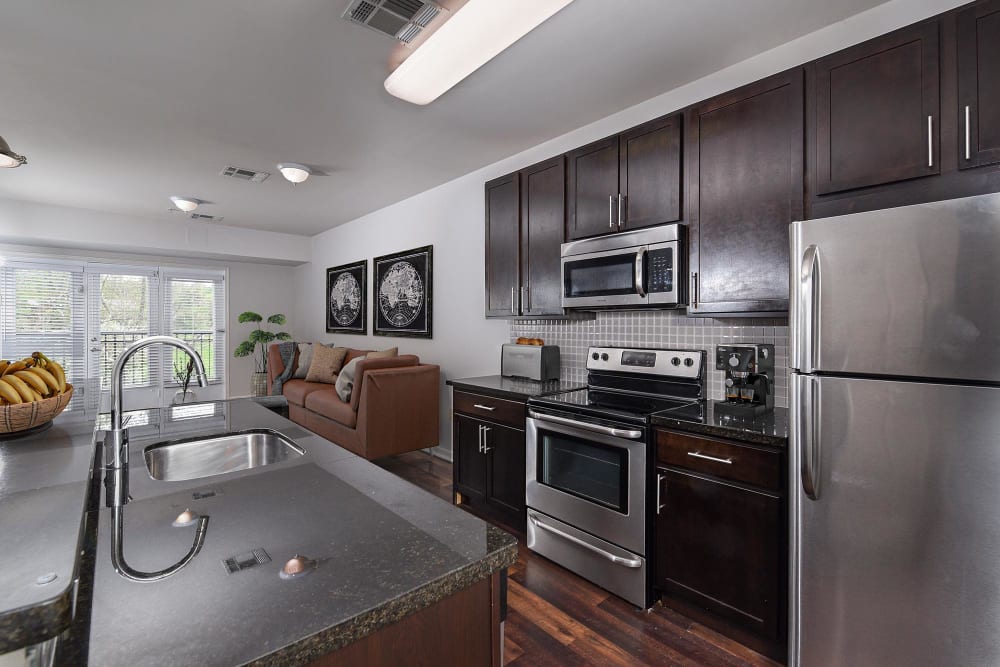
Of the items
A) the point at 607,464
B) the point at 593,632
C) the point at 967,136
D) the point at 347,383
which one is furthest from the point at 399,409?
the point at 967,136

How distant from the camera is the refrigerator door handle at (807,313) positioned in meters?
1.54

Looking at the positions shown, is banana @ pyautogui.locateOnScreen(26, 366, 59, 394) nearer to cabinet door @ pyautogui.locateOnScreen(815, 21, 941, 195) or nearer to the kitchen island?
the kitchen island

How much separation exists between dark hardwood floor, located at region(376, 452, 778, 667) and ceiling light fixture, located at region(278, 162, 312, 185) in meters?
3.30

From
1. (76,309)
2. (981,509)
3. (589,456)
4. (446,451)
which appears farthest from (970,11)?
(76,309)

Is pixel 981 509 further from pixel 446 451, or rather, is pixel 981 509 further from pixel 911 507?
pixel 446 451

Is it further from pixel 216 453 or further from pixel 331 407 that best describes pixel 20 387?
pixel 331 407

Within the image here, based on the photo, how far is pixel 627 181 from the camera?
248cm

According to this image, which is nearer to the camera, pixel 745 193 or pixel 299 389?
pixel 745 193

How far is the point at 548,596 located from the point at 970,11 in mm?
2668

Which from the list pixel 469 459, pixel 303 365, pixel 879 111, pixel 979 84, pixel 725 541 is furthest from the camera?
pixel 303 365

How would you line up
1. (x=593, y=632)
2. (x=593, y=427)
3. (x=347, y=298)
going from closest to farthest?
(x=593, y=632) → (x=593, y=427) → (x=347, y=298)

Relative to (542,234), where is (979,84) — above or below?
above

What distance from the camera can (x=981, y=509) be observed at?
127cm

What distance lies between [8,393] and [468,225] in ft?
10.5
